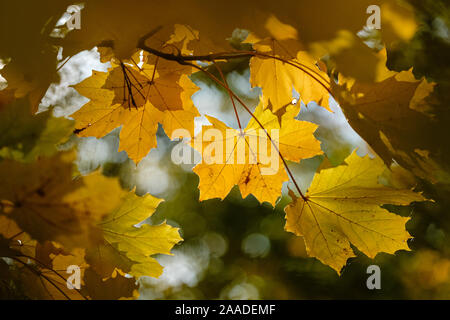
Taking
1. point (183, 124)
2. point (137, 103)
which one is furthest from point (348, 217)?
point (137, 103)

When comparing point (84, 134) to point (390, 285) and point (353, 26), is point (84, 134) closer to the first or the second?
point (353, 26)

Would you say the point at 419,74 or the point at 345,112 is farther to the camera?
the point at 419,74

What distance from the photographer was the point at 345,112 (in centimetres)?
60

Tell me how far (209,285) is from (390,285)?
92.0 inches

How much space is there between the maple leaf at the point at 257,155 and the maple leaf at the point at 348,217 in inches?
2.7

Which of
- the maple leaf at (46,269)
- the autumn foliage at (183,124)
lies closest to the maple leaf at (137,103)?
the autumn foliage at (183,124)

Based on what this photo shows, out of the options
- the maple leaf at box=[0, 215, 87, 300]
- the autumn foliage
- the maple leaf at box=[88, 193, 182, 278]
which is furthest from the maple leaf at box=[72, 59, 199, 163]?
the maple leaf at box=[0, 215, 87, 300]

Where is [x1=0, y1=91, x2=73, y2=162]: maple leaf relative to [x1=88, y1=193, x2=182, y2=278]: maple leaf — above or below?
above

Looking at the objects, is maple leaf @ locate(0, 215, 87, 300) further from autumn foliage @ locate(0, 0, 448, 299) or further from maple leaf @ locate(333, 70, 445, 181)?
maple leaf @ locate(333, 70, 445, 181)

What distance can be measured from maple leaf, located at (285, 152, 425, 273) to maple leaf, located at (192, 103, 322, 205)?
2.7 inches

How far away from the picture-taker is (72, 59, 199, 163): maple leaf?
0.73 metres

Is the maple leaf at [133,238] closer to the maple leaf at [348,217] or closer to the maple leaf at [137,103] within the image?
the maple leaf at [137,103]

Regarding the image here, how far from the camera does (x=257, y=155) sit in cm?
78

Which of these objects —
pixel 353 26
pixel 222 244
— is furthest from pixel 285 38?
pixel 222 244
